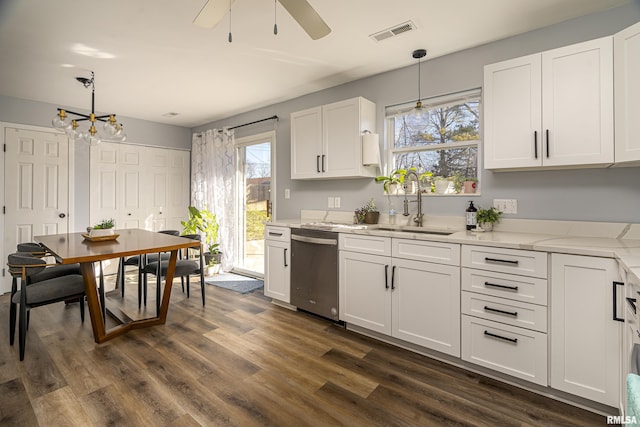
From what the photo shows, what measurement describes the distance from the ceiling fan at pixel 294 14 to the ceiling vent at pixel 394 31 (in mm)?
1012

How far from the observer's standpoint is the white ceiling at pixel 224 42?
228 cm

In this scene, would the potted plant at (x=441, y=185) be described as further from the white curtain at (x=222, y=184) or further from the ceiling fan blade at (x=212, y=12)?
the white curtain at (x=222, y=184)

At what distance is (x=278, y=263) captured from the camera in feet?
11.7

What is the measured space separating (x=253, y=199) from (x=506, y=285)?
379 centimetres

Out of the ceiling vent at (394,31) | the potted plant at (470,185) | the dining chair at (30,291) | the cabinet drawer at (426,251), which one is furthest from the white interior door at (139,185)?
the potted plant at (470,185)

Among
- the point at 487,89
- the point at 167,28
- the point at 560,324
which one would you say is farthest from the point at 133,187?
the point at 560,324

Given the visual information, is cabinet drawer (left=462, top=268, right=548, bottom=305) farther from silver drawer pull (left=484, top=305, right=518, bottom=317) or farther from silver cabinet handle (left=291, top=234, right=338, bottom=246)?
silver cabinet handle (left=291, top=234, right=338, bottom=246)

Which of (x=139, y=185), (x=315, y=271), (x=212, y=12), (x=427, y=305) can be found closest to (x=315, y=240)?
(x=315, y=271)

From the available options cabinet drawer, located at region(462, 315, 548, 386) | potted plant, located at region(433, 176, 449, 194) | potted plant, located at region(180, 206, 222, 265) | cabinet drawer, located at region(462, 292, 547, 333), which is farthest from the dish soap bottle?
potted plant, located at region(180, 206, 222, 265)

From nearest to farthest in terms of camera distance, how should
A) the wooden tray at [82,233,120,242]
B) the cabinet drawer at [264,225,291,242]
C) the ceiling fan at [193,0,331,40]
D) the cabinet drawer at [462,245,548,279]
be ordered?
the ceiling fan at [193,0,331,40] → the cabinet drawer at [462,245,548,279] → the wooden tray at [82,233,120,242] → the cabinet drawer at [264,225,291,242]

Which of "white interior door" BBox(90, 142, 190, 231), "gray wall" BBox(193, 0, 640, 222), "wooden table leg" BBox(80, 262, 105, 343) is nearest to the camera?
"gray wall" BBox(193, 0, 640, 222)

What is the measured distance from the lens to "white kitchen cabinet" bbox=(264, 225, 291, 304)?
346 centimetres

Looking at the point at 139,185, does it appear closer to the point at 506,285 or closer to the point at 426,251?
the point at 426,251

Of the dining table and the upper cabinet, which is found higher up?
the upper cabinet
